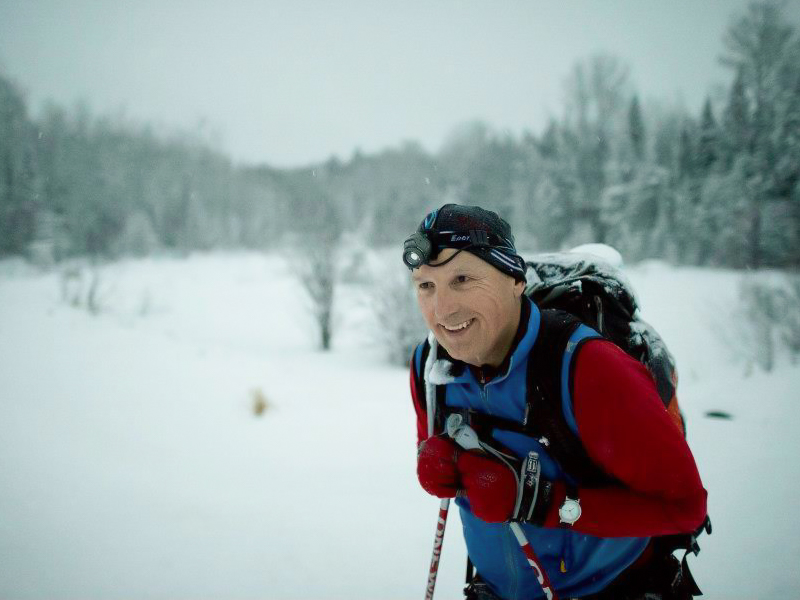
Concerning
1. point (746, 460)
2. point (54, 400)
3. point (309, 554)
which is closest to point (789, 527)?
point (746, 460)

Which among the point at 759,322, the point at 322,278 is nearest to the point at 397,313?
the point at 322,278

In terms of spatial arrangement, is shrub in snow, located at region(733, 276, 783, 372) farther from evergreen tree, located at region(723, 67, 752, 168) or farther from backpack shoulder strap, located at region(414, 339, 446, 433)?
evergreen tree, located at region(723, 67, 752, 168)

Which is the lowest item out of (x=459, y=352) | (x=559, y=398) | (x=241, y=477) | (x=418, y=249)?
(x=241, y=477)

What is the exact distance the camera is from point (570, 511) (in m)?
1.11

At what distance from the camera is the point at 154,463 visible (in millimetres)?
4715

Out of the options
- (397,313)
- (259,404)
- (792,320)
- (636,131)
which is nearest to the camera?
(259,404)

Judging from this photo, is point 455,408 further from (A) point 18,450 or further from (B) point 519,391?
(A) point 18,450

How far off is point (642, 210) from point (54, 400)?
2991 centimetres

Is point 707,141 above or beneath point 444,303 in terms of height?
above

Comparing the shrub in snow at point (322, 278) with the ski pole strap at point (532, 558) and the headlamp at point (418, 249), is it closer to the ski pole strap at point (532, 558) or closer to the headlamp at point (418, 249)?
the headlamp at point (418, 249)

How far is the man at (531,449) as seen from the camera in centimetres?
104

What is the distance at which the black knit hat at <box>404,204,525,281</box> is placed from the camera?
4.25 feet

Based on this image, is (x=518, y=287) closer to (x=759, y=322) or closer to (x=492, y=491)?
(x=492, y=491)

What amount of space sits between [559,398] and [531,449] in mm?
229
